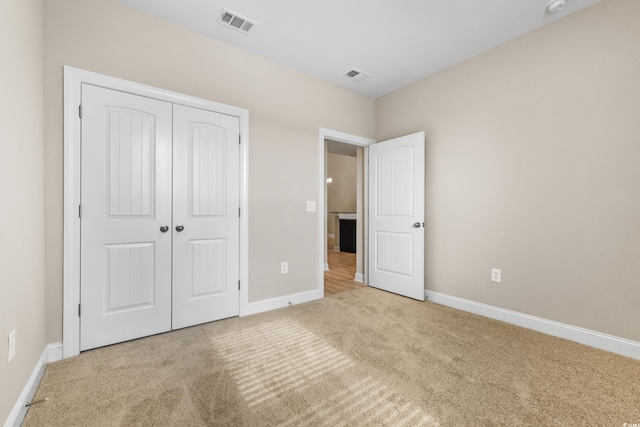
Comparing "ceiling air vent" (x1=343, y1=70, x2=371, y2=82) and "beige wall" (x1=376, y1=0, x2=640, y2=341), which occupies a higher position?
"ceiling air vent" (x1=343, y1=70, x2=371, y2=82)

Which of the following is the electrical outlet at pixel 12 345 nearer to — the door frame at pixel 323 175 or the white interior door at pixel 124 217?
the white interior door at pixel 124 217

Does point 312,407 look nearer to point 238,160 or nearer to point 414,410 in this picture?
point 414,410

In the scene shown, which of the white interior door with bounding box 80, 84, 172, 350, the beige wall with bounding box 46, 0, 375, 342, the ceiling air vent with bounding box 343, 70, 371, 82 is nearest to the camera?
the beige wall with bounding box 46, 0, 375, 342

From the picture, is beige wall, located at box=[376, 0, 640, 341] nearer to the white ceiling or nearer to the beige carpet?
the white ceiling

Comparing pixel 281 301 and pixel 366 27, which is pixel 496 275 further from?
pixel 366 27

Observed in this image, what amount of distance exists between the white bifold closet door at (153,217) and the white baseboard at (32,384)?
5.8 inches

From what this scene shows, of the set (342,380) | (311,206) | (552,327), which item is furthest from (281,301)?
(552,327)

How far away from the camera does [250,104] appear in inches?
109

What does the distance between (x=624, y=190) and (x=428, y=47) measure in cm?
201

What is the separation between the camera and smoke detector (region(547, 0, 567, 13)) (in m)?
2.08

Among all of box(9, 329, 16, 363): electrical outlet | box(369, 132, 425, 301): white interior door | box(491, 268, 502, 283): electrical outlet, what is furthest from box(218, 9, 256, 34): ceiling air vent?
box(491, 268, 502, 283): electrical outlet

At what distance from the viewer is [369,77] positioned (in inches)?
130

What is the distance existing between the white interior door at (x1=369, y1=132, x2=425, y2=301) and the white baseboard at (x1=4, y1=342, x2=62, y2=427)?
10.5 ft

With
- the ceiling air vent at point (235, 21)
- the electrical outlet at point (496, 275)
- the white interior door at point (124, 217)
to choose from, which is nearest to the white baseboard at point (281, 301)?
the white interior door at point (124, 217)
